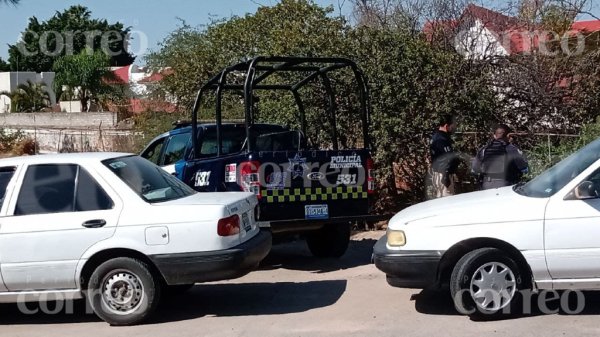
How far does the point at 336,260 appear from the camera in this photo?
10.6m

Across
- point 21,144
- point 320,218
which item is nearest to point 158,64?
point 21,144

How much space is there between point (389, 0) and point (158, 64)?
13.1 m

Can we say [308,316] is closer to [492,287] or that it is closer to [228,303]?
[228,303]

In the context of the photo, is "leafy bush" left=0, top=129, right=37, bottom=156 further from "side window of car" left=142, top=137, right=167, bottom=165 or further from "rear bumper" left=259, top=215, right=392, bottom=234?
"rear bumper" left=259, top=215, right=392, bottom=234

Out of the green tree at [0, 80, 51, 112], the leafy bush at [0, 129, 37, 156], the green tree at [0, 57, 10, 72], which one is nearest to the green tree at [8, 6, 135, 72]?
the green tree at [0, 57, 10, 72]

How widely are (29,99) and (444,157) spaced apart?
35870 mm

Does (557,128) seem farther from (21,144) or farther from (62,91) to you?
(62,91)

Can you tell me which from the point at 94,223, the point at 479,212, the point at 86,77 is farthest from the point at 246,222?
the point at 86,77

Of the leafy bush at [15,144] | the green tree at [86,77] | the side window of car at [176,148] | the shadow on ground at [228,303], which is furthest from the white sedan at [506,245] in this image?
the green tree at [86,77]

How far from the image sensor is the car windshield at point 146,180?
7.66 metres

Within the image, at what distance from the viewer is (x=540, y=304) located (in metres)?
7.48

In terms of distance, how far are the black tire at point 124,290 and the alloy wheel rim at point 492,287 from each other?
282cm

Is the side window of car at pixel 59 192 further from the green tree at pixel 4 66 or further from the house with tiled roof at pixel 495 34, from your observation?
the green tree at pixel 4 66

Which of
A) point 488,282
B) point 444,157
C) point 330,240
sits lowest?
point 330,240
